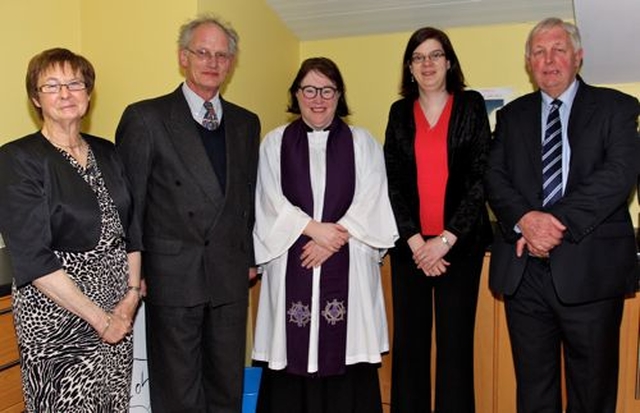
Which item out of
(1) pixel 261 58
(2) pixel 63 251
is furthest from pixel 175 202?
(1) pixel 261 58

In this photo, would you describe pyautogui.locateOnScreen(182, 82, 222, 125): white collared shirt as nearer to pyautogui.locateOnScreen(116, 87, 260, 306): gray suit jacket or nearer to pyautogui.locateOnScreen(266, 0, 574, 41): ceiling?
pyautogui.locateOnScreen(116, 87, 260, 306): gray suit jacket

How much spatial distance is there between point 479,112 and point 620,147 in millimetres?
493

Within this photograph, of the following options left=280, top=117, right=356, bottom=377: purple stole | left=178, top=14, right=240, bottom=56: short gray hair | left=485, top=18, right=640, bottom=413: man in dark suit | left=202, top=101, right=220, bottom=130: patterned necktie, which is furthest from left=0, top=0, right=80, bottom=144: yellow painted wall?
left=485, top=18, right=640, bottom=413: man in dark suit

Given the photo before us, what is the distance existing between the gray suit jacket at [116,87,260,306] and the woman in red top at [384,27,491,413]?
68 centimetres

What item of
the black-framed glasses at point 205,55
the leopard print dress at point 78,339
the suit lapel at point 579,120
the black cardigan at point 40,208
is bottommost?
the leopard print dress at point 78,339

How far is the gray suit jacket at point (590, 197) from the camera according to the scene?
1788 mm

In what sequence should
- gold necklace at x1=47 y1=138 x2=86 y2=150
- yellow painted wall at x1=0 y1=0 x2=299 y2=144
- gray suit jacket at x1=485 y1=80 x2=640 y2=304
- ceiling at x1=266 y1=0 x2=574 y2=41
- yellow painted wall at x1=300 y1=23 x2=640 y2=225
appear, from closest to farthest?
gold necklace at x1=47 y1=138 x2=86 y2=150 → gray suit jacket at x1=485 y1=80 x2=640 y2=304 → yellow painted wall at x1=0 y1=0 x2=299 y2=144 → ceiling at x1=266 y1=0 x2=574 y2=41 → yellow painted wall at x1=300 y1=23 x2=640 y2=225

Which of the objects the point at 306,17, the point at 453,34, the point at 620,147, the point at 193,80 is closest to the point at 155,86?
the point at 193,80

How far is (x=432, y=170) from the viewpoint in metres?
2.11

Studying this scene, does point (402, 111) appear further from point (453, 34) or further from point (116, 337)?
point (116, 337)

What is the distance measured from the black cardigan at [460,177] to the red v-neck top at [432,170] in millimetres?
16

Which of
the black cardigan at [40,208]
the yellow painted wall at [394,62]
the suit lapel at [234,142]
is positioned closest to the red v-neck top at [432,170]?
the suit lapel at [234,142]

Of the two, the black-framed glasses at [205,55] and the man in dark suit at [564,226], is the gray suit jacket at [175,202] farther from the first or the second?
the man in dark suit at [564,226]

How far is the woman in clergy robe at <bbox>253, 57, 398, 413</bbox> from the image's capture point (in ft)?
6.86
